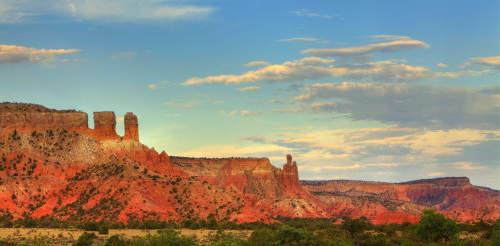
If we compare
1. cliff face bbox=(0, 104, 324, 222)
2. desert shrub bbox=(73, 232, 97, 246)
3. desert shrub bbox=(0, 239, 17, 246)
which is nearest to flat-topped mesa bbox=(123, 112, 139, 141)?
Result: cliff face bbox=(0, 104, 324, 222)

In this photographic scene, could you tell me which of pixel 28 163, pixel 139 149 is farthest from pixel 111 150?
pixel 28 163

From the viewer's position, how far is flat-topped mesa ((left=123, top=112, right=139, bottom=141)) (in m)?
168

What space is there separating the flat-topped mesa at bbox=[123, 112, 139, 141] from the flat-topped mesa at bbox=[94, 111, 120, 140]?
279cm

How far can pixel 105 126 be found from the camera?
165 meters

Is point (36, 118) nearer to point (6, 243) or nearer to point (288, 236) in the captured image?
point (6, 243)

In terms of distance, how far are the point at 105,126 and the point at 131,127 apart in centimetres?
616

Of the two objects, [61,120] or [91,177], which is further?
[61,120]

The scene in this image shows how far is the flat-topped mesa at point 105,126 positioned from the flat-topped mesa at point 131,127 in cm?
279

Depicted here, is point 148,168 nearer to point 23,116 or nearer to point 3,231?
point 23,116

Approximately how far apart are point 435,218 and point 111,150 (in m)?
85.1

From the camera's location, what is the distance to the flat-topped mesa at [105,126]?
164000 mm

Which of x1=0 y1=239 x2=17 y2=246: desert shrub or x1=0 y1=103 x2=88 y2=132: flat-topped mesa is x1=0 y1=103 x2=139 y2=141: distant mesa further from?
x1=0 y1=239 x2=17 y2=246: desert shrub

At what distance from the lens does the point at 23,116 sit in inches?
6294

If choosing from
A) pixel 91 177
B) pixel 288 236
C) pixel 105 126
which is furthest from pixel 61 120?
pixel 288 236
